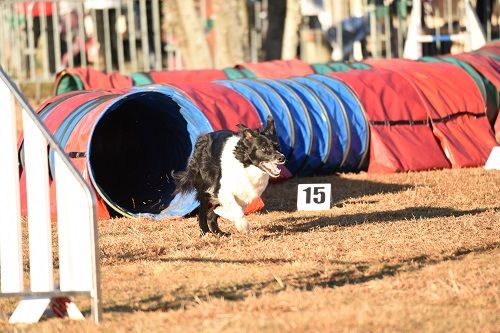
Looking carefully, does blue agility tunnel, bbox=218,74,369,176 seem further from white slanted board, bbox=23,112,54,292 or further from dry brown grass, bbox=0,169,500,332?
white slanted board, bbox=23,112,54,292

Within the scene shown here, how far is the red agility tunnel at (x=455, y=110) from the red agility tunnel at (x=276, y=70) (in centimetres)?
202

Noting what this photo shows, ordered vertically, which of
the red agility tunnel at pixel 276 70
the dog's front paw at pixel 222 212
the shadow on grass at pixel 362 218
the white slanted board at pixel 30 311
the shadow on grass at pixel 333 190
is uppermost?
the red agility tunnel at pixel 276 70

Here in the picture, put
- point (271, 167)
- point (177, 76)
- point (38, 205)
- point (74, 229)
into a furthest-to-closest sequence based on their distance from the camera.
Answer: point (177, 76) < point (271, 167) < point (38, 205) < point (74, 229)

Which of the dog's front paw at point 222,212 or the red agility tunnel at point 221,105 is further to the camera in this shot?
the red agility tunnel at point 221,105

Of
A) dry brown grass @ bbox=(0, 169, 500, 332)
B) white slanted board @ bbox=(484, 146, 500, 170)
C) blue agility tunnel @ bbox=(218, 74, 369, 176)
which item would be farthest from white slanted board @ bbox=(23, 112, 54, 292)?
white slanted board @ bbox=(484, 146, 500, 170)

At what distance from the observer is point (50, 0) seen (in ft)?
72.6

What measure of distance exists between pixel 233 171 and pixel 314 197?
1.50 m

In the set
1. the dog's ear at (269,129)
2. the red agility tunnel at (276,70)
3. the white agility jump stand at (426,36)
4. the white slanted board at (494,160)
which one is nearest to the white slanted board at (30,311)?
the dog's ear at (269,129)

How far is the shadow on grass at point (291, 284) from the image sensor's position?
641 centimetres

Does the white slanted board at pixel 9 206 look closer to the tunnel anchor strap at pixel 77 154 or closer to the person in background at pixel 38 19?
the tunnel anchor strap at pixel 77 154

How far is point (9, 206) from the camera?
620cm

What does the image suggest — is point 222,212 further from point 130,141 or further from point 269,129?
point 130,141

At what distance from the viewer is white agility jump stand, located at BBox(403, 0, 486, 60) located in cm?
1941

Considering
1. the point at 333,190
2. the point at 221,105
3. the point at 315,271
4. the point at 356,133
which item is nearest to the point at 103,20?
the point at 356,133
